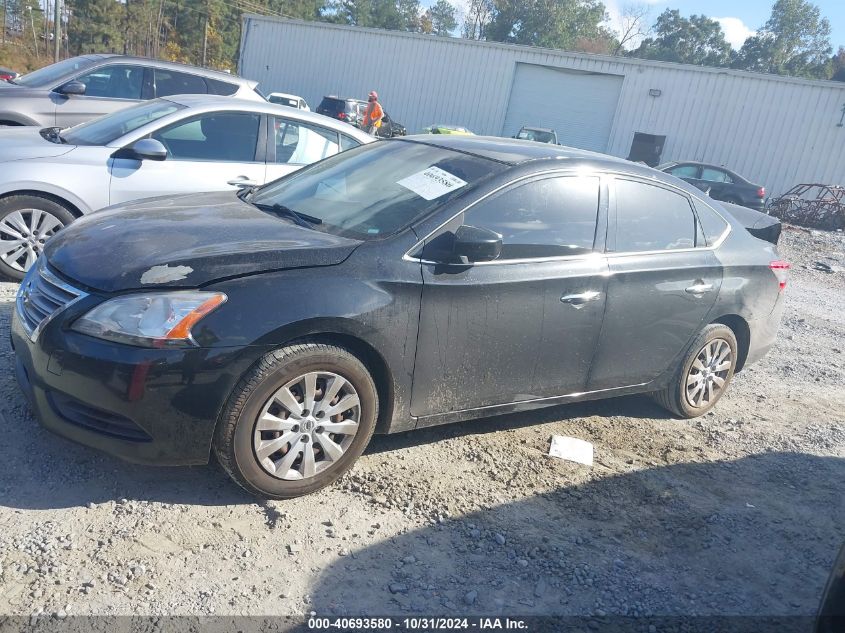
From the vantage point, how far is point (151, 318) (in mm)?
3010

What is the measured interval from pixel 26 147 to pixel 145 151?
941mm

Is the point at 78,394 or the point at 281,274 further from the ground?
the point at 281,274

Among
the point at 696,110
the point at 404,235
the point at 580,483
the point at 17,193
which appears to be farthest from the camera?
the point at 696,110

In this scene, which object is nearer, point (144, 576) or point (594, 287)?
point (144, 576)

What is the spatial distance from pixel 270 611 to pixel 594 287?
7.97ft

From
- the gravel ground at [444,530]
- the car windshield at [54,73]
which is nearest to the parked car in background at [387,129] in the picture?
the car windshield at [54,73]

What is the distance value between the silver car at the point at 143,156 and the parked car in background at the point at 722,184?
15213mm

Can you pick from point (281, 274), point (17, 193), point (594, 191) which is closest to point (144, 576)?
point (281, 274)

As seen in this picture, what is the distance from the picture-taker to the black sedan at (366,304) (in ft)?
9.98

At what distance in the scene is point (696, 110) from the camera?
2538 cm

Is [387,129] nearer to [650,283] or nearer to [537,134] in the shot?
[537,134]

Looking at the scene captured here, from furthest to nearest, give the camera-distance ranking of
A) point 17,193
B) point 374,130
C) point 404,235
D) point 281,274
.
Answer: point 374,130, point 17,193, point 404,235, point 281,274

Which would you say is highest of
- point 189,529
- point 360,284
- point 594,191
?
point 594,191

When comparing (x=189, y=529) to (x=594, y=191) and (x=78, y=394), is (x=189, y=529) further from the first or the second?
(x=594, y=191)
